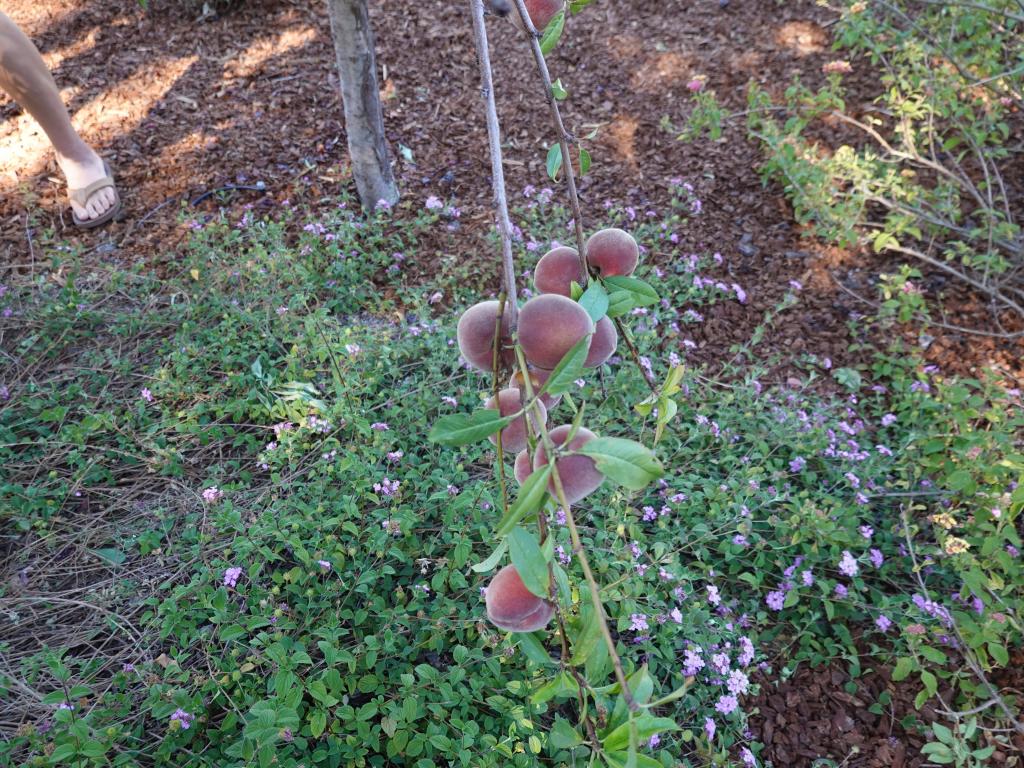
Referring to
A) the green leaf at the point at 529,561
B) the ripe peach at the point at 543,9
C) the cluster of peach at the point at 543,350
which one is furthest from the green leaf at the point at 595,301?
the ripe peach at the point at 543,9

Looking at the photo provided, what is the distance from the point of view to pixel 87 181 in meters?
3.16

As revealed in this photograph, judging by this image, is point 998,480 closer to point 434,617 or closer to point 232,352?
point 434,617

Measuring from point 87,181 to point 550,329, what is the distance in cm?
323

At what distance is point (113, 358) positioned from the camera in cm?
239

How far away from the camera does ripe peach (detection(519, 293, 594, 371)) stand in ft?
2.40

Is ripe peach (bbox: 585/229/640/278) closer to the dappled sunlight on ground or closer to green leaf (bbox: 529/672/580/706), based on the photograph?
green leaf (bbox: 529/672/580/706)

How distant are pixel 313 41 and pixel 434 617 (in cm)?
377

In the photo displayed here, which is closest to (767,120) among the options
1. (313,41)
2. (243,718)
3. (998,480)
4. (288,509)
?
(998,480)

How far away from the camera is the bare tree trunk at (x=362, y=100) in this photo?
271cm

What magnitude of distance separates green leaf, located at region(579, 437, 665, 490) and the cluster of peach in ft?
0.10

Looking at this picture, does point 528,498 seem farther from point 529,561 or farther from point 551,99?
point 551,99

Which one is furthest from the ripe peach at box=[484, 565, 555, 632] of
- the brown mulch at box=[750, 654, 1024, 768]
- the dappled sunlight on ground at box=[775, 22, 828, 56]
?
the dappled sunlight on ground at box=[775, 22, 828, 56]

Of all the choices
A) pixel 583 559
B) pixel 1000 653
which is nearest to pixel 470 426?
pixel 583 559

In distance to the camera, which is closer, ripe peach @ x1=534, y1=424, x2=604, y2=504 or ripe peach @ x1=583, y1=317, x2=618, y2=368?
ripe peach @ x1=534, y1=424, x2=604, y2=504
